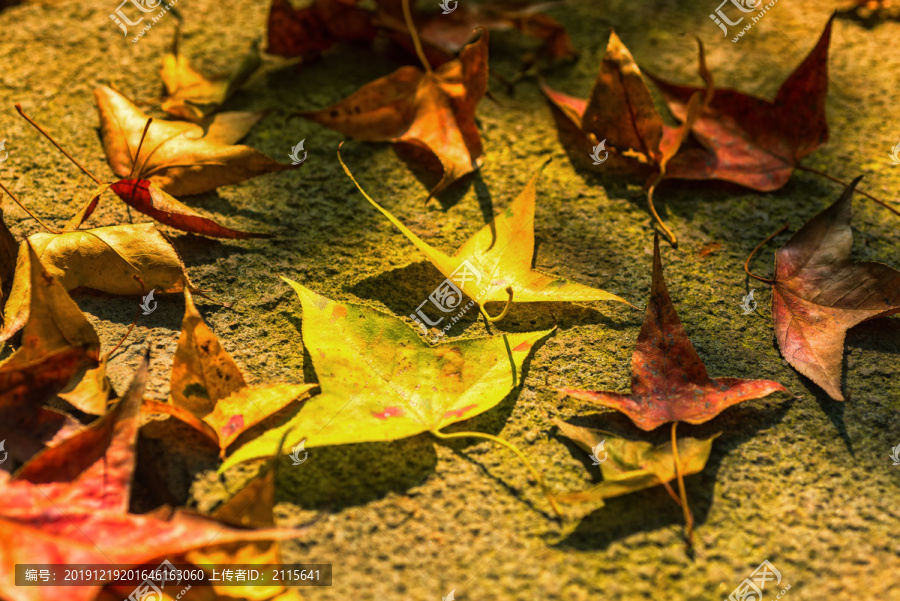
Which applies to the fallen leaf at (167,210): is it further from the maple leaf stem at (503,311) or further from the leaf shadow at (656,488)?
the leaf shadow at (656,488)

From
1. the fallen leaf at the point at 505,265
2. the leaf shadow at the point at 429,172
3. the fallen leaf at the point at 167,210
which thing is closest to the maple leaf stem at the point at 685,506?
the fallen leaf at the point at 505,265

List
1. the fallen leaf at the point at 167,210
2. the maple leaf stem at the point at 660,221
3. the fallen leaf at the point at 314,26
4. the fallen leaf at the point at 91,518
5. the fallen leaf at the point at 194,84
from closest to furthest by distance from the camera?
the fallen leaf at the point at 91,518 < the fallen leaf at the point at 167,210 < the maple leaf stem at the point at 660,221 < the fallen leaf at the point at 194,84 < the fallen leaf at the point at 314,26

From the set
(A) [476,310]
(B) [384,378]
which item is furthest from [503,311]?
(B) [384,378]

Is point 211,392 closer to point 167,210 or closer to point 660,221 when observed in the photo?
point 167,210

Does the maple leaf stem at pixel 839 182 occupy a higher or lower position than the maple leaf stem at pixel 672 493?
higher

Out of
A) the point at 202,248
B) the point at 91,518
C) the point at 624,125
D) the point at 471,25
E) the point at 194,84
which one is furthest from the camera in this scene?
the point at 471,25

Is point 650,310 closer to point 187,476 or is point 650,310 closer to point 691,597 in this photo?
point 691,597

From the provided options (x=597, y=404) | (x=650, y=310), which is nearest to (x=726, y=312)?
(x=650, y=310)

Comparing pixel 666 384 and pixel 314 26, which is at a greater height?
pixel 314 26
